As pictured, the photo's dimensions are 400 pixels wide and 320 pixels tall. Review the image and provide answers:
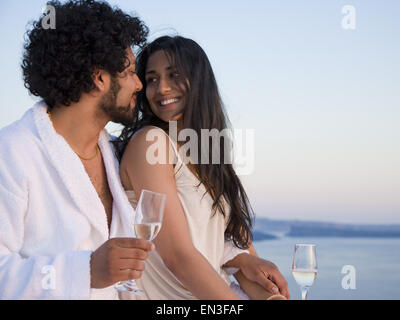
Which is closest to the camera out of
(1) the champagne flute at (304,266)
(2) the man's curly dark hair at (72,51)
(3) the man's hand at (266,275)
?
(1) the champagne flute at (304,266)

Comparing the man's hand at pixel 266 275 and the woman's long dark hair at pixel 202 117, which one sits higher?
the woman's long dark hair at pixel 202 117

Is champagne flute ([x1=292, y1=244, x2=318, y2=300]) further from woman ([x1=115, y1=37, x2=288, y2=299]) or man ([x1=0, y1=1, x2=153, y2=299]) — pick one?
man ([x1=0, y1=1, x2=153, y2=299])

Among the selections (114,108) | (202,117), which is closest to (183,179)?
(202,117)

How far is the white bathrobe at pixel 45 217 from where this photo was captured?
2.07m

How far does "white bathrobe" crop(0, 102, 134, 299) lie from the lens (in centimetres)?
207

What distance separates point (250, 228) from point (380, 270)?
626 centimetres

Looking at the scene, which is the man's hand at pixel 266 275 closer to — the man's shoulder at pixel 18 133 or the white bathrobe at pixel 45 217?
the white bathrobe at pixel 45 217

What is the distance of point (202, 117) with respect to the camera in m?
3.12

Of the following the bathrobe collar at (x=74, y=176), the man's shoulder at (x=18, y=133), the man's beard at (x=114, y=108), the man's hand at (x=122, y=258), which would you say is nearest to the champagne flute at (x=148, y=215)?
the man's hand at (x=122, y=258)

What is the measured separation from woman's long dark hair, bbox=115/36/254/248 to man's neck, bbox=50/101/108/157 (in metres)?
0.28

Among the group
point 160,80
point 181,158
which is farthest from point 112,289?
point 160,80

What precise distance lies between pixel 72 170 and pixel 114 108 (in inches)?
20.0

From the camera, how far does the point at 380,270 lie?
8.60 m

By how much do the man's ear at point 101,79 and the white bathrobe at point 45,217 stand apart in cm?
33
